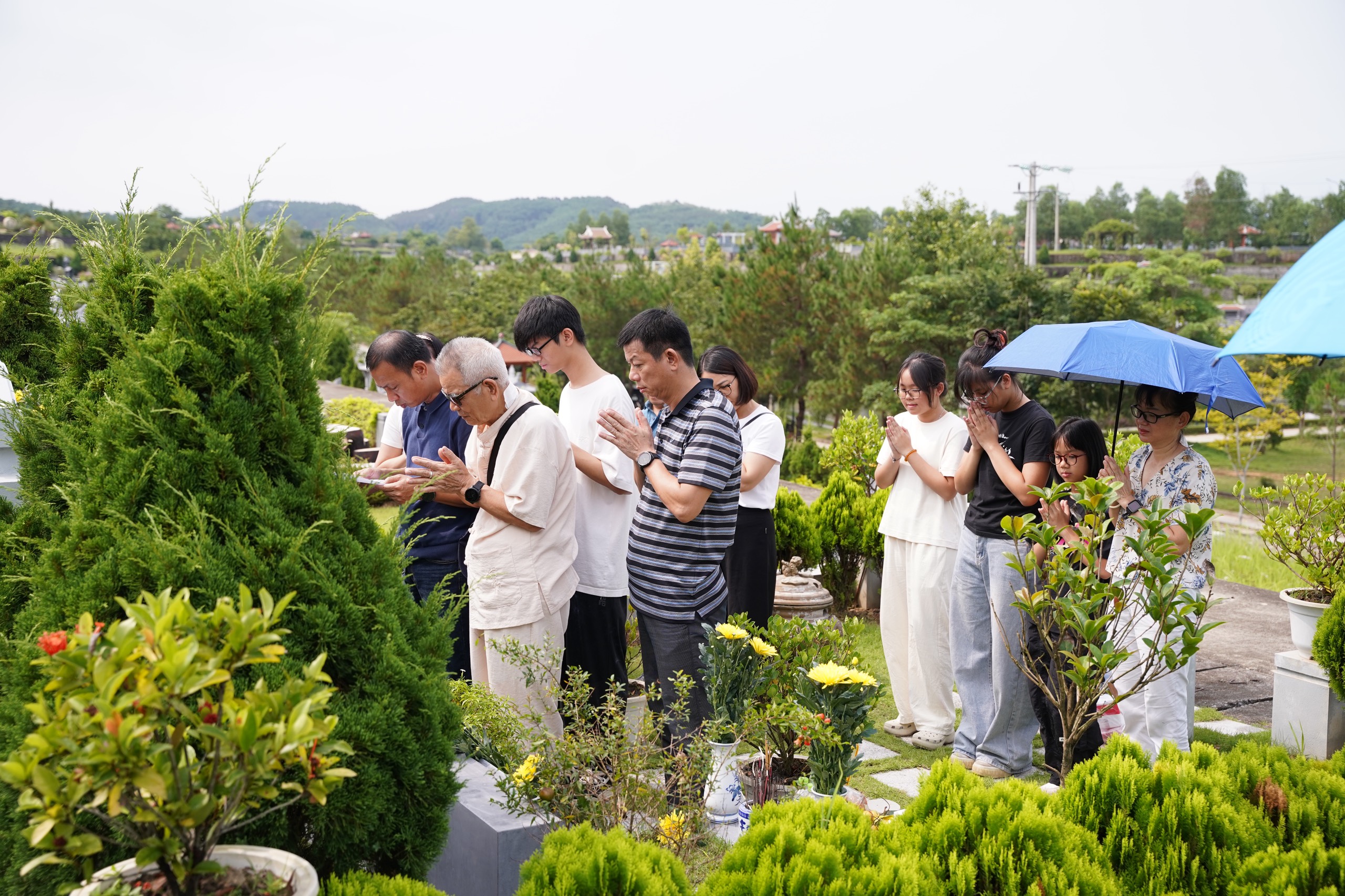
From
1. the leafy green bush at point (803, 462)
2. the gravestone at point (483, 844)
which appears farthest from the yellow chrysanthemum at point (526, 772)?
the leafy green bush at point (803, 462)

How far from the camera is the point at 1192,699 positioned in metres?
4.17

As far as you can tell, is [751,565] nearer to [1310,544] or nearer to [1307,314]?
[1310,544]

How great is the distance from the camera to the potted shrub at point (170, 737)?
129 centimetres

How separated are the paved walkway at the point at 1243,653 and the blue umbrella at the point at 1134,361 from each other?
3.33ft

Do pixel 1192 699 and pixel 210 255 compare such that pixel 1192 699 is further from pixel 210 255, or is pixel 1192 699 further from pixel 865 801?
pixel 210 255

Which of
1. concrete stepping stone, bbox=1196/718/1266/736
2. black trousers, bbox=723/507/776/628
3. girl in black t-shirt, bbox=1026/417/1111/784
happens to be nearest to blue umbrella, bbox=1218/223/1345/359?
girl in black t-shirt, bbox=1026/417/1111/784

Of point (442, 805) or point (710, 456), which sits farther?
point (710, 456)

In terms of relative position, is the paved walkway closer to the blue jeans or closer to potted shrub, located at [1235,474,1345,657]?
potted shrub, located at [1235,474,1345,657]

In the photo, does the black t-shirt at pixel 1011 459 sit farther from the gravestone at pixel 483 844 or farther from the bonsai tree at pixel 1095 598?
the gravestone at pixel 483 844

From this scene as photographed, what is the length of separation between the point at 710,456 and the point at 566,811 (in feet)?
4.06

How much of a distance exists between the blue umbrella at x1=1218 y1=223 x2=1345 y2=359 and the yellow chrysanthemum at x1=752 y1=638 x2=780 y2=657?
155cm

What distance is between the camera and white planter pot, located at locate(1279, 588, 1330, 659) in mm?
3979

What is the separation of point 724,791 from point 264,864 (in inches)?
65.1

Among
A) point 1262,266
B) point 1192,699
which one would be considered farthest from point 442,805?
point 1262,266
